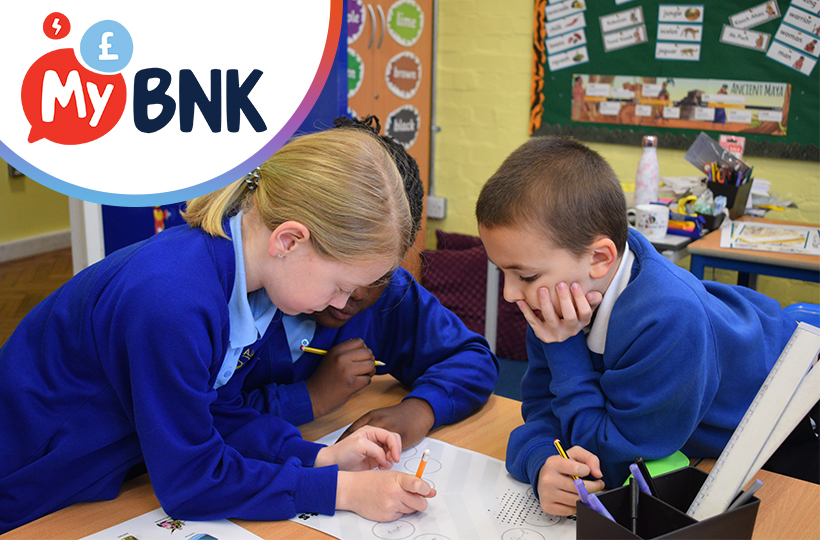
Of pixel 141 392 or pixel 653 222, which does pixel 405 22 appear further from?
pixel 141 392

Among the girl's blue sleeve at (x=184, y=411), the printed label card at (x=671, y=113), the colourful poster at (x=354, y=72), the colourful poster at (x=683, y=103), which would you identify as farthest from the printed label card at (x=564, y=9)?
the girl's blue sleeve at (x=184, y=411)

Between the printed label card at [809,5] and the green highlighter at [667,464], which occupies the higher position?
the printed label card at [809,5]

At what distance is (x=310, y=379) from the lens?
1.15 meters

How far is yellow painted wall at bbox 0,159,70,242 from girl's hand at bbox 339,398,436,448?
4.12 m

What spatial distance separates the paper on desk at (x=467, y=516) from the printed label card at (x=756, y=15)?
2665 mm

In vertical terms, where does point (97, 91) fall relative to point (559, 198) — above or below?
above

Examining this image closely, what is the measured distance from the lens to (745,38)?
2920 millimetres

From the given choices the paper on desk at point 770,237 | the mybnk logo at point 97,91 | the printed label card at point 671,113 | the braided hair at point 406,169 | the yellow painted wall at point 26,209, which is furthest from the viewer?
the yellow painted wall at point 26,209

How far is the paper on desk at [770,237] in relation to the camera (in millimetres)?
2145

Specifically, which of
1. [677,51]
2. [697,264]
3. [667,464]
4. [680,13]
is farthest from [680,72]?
[667,464]

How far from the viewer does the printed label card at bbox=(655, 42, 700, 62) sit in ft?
9.98

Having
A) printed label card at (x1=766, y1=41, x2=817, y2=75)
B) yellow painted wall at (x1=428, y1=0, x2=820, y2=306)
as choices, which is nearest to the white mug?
yellow painted wall at (x1=428, y1=0, x2=820, y2=306)

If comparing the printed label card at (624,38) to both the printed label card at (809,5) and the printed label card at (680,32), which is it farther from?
the printed label card at (809,5)

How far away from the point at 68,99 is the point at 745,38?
9.91 feet
